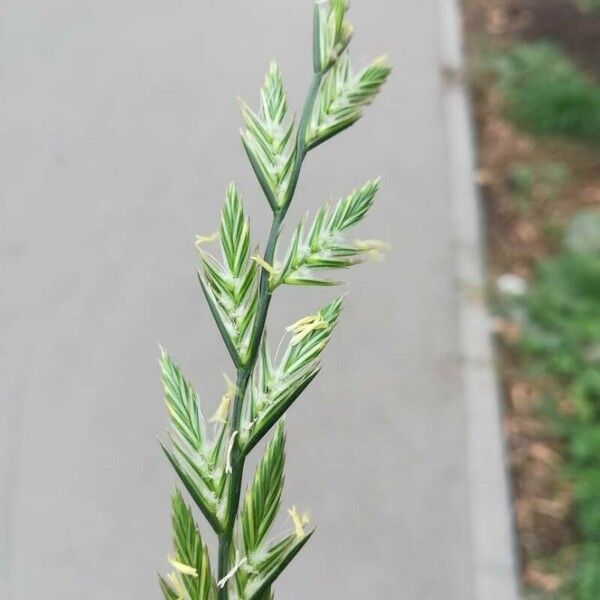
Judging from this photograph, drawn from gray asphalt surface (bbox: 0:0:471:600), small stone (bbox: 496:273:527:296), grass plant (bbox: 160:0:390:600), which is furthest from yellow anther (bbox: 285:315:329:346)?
small stone (bbox: 496:273:527:296)

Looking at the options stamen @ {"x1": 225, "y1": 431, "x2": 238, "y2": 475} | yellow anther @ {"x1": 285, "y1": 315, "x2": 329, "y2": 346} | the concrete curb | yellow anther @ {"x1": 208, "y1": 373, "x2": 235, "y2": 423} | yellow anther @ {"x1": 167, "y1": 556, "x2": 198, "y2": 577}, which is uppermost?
yellow anther @ {"x1": 285, "y1": 315, "x2": 329, "y2": 346}

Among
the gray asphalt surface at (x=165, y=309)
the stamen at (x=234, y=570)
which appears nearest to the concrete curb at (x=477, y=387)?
the gray asphalt surface at (x=165, y=309)

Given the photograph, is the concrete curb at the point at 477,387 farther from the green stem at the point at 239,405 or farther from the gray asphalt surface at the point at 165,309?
the green stem at the point at 239,405

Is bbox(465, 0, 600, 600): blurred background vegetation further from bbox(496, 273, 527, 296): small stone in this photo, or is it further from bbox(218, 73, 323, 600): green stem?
bbox(218, 73, 323, 600): green stem

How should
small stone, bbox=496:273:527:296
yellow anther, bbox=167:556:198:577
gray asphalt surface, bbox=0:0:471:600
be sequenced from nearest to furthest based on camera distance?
1. yellow anther, bbox=167:556:198:577
2. gray asphalt surface, bbox=0:0:471:600
3. small stone, bbox=496:273:527:296

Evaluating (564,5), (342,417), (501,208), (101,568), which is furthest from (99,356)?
→ (564,5)

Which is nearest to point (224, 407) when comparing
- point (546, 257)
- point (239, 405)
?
point (239, 405)
